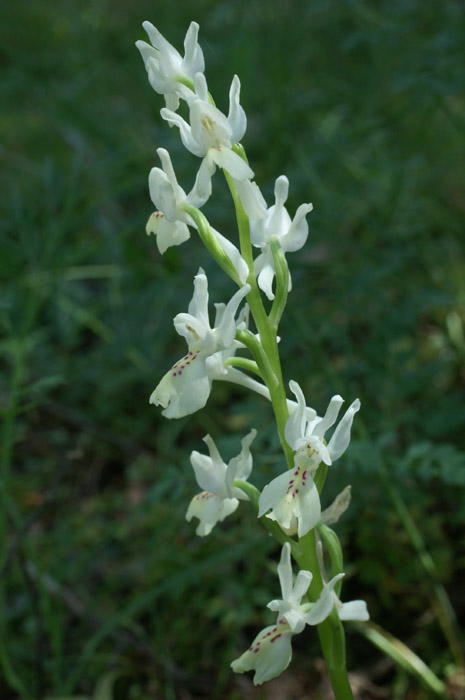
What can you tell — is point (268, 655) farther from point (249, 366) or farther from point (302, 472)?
point (249, 366)

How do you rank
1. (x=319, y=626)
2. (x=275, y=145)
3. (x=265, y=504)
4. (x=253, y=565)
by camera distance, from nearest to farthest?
(x=265, y=504)
(x=319, y=626)
(x=253, y=565)
(x=275, y=145)

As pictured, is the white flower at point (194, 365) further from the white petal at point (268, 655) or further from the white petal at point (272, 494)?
the white petal at point (268, 655)

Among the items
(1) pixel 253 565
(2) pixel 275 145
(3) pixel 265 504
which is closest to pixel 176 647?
(1) pixel 253 565

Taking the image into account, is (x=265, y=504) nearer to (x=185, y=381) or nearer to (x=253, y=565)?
(x=185, y=381)

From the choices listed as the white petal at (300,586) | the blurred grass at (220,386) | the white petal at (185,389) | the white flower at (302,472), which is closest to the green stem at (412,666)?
the blurred grass at (220,386)

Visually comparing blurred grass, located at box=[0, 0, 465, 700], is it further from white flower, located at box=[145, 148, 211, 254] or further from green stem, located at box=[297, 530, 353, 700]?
white flower, located at box=[145, 148, 211, 254]

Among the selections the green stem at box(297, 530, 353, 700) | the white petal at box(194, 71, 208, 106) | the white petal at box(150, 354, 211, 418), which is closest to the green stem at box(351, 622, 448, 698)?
the green stem at box(297, 530, 353, 700)

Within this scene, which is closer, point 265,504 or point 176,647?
point 265,504
